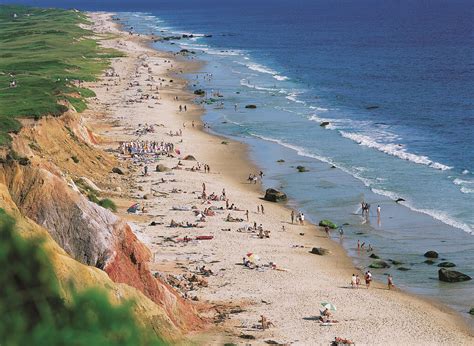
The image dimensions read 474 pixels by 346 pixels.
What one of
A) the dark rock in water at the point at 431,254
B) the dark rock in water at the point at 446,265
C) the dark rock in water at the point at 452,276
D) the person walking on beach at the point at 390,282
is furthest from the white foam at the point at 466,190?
the person walking on beach at the point at 390,282

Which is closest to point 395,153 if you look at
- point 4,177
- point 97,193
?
point 97,193

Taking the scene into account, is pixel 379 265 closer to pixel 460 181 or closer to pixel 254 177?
pixel 460 181

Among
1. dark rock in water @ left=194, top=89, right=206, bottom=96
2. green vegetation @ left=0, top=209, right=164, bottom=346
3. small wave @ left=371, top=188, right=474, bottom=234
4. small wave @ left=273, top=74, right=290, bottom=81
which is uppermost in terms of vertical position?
green vegetation @ left=0, top=209, right=164, bottom=346

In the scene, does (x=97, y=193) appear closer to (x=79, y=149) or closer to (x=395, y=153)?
(x=79, y=149)

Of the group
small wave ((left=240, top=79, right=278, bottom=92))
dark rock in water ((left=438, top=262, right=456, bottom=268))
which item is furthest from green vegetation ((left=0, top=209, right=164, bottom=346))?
small wave ((left=240, top=79, right=278, bottom=92))

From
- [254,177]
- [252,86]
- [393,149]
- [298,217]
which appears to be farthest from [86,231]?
[252,86]

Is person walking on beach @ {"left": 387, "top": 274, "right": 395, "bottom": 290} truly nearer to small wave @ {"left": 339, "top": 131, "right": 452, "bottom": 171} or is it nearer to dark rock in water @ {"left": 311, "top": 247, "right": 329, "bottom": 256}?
dark rock in water @ {"left": 311, "top": 247, "right": 329, "bottom": 256}
